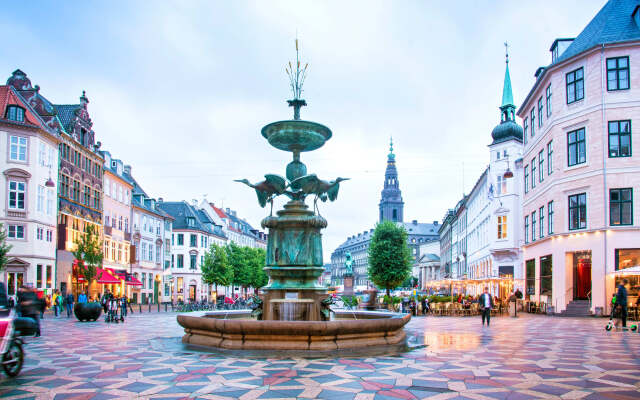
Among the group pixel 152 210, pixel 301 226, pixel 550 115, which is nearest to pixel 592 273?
pixel 550 115

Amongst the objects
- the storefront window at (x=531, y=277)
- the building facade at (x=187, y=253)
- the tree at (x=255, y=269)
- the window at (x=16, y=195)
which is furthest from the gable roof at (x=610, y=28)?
the building facade at (x=187, y=253)

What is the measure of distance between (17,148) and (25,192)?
3.08 meters

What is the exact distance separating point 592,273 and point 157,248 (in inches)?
2052

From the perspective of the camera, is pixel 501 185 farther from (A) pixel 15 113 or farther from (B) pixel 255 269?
(B) pixel 255 269

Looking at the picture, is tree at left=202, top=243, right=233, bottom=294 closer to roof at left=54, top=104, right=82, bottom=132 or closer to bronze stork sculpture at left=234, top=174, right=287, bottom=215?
roof at left=54, top=104, right=82, bottom=132

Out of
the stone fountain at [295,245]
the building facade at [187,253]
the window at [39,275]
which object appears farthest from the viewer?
the building facade at [187,253]

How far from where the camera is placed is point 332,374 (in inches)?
376

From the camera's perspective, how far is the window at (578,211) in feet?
102

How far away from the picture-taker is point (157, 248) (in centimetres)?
6919

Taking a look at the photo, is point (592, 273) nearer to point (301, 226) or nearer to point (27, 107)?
point (301, 226)

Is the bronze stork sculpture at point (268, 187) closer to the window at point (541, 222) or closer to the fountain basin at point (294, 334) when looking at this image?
the fountain basin at point (294, 334)

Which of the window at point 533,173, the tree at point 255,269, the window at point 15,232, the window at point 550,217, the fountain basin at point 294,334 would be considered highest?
the window at point 533,173

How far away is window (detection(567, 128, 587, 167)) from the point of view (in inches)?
1228

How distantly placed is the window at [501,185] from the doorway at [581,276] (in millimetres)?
19013
